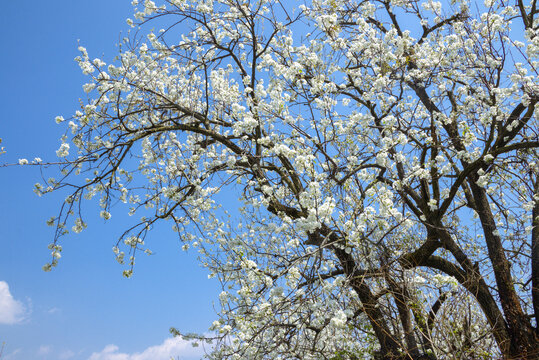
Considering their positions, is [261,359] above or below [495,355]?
above

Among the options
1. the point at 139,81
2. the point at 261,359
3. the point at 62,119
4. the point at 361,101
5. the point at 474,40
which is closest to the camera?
the point at 261,359

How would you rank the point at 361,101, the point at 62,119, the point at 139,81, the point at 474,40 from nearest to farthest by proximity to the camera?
the point at 62,119 → the point at 139,81 → the point at 474,40 → the point at 361,101

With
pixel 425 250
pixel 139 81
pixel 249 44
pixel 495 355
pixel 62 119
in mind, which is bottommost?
pixel 495 355

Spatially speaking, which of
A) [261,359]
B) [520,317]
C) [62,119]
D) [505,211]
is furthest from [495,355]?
[62,119]

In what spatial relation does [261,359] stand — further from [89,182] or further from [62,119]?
[62,119]

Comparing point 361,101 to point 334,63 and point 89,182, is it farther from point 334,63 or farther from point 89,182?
point 89,182

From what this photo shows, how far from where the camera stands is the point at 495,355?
573 cm

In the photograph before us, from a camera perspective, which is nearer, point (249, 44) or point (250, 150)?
point (250, 150)

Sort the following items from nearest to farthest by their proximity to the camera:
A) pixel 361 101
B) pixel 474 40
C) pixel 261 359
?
pixel 261 359
pixel 474 40
pixel 361 101

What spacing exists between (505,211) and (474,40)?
2559mm

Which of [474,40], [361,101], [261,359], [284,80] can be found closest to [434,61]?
[474,40]

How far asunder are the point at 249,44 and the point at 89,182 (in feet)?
9.87

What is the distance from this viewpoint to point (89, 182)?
20.7ft

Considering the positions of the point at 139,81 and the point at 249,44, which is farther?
the point at 249,44
